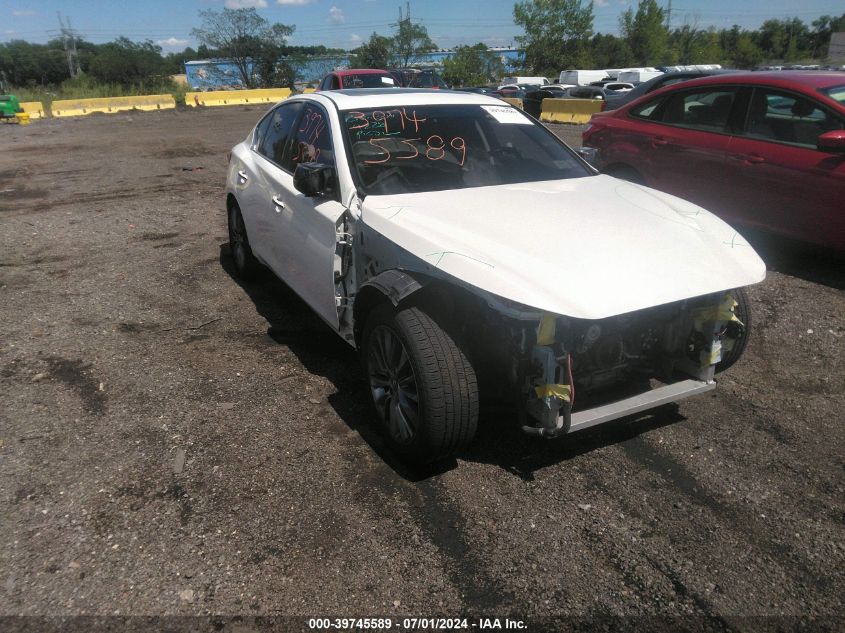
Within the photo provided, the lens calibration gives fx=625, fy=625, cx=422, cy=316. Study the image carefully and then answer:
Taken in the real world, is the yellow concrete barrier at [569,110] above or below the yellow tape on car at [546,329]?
below

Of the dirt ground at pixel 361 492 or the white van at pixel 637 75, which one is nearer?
the dirt ground at pixel 361 492

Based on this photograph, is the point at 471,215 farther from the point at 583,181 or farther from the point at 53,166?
the point at 53,166

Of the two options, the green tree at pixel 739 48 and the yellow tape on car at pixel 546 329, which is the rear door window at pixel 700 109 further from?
the green tree at pixel 739 48

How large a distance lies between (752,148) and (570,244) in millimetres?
3784

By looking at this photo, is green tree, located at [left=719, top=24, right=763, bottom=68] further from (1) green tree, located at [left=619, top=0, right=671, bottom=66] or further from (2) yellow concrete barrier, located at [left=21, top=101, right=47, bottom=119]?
(2) yellow concrete barrier, located at [left=21, top=101, right=47, bottom=119]

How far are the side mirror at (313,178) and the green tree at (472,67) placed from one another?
46.2 m

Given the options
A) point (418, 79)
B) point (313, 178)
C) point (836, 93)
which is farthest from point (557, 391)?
point (418, 79)

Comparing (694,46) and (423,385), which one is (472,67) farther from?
(423,385)

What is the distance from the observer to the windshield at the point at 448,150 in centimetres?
361

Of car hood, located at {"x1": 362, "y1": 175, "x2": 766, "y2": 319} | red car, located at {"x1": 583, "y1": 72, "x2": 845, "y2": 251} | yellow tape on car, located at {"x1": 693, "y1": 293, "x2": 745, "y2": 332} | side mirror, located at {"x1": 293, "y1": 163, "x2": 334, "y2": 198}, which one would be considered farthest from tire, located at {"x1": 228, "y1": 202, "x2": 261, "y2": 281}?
red car, located at {"x1": 583, "y1": 72, "x2": 845, "y2": 251}

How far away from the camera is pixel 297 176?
3516 millimetres

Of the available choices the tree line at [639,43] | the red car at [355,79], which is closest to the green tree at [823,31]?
the tree line at [639,43]

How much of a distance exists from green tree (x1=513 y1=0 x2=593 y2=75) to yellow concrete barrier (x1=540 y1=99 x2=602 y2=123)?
64596mm

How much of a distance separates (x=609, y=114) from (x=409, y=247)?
515 centimetres
